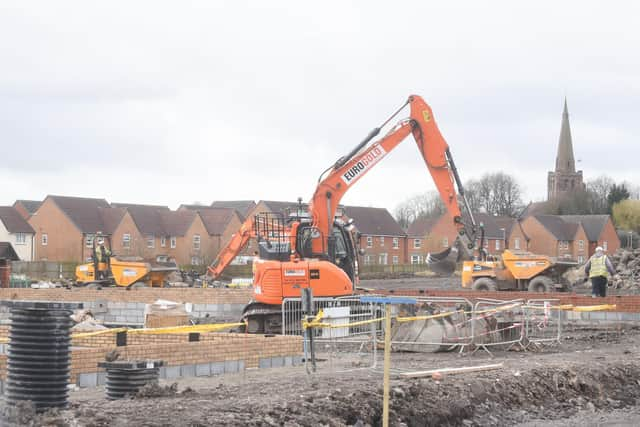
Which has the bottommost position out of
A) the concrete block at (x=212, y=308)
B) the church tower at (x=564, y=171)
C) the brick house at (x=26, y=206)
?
the concrete block at (x=212, y=308)

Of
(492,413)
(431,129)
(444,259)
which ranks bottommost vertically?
(492,413)

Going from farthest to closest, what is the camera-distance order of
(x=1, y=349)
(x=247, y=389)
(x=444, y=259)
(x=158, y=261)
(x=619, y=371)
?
(x=158, y=261), (x=444, y=259), (x=619, y=371), (x=1, y=349), (x=247, y=389)

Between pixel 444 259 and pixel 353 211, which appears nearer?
pixel 444 259

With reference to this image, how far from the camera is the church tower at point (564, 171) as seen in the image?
427 ft

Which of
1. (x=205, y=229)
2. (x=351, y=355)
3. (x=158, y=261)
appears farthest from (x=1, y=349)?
(x=205, y=229)

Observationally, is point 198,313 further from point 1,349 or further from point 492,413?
point 492,413

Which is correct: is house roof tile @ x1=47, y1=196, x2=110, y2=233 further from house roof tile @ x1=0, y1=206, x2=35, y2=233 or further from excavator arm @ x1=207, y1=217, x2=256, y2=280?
excavator arm @ x1=207, y1=217, x2=256, y2=280

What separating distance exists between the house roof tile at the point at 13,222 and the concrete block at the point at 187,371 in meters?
68.6

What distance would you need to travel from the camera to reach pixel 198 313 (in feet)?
88.5

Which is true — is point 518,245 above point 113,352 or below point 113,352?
above

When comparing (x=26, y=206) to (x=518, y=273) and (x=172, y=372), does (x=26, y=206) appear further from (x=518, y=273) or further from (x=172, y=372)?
(x=172, y=372)

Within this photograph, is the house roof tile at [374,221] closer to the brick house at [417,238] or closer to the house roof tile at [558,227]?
the brick house at [417,238]

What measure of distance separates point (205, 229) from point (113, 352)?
71.5 meters

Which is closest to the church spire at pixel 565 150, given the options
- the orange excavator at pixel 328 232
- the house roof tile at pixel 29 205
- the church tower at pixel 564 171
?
the church tower at pixel 564 171
